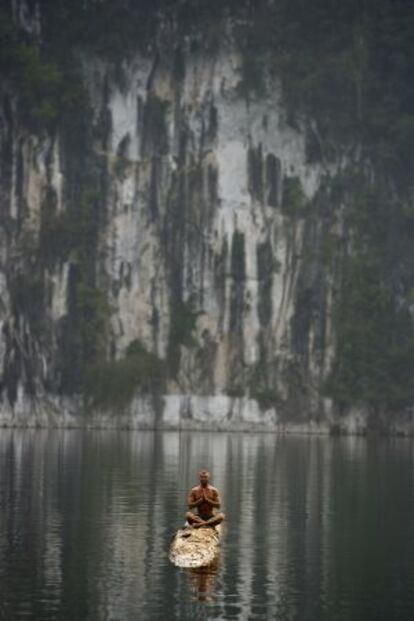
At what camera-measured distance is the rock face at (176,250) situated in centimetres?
9625

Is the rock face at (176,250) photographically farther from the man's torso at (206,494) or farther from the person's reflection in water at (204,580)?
the person's reflection in water at (204,580)

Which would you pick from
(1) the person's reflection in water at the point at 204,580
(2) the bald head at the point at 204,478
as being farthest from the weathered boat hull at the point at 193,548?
(2) the bald head at the point at 204,478

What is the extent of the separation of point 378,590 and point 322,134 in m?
74.2

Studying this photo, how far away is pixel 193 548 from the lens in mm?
31891

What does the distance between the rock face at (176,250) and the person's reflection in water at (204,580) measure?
62.5m

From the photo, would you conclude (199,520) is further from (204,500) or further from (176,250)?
(176,250)

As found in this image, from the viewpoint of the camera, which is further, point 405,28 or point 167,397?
point 405,28

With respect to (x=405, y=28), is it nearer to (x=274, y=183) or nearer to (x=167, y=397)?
(x=274, y=183)

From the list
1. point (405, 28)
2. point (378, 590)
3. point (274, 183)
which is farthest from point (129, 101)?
point (378, 590)

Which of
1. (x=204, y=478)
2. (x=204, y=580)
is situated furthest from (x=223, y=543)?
(x=204, y=580)

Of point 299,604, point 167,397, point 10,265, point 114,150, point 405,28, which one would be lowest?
point 299,604

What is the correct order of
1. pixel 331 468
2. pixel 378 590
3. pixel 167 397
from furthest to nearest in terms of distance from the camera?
pixel 167 397, pixel 331 468, pixel 378 590

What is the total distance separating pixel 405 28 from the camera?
104 m

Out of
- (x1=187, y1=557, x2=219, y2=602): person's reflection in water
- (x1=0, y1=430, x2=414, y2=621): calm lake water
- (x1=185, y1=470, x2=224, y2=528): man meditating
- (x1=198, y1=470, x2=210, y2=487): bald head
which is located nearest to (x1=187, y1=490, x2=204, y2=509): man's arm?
(x1=185, y1=470, x2=224, y2=528): man meditating
